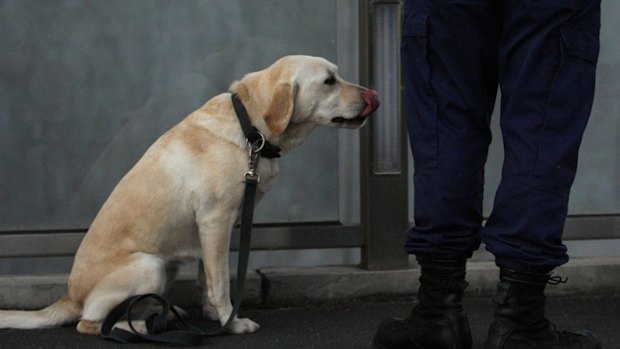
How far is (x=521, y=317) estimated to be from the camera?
3.25 meters

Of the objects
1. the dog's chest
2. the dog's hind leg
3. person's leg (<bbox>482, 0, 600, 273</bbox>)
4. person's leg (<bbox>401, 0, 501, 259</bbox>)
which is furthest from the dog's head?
person's leg (<bbox>482, 0, 600, 273</bbox>)

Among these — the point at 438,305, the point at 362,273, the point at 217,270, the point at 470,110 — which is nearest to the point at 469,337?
the point at 438,305

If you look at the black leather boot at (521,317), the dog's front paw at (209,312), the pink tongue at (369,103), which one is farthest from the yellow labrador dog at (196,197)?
the black leather boot at (521,317)

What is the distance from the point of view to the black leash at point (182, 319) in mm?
3939

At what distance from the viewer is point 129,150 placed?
5.04 m

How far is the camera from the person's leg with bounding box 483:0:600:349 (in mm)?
3125

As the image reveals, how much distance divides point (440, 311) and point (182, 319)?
1.23m

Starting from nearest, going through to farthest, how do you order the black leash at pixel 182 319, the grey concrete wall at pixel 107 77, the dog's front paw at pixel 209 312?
the black leash at pixel 182 319, the dog's front paw at pixel 209 312, the grey concrete wall at pixel 107 77

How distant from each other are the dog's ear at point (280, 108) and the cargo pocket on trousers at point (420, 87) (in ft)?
2.62

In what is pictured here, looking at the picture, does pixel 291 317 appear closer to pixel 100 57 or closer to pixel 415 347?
pixel 415 347

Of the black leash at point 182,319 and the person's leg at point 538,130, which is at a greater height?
the person's leg at point 538,130

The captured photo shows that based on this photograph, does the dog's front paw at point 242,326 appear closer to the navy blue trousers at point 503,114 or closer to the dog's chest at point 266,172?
the dog's chest at point 266,172

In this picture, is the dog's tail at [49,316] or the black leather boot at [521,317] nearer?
the black leather boot at [521,317]

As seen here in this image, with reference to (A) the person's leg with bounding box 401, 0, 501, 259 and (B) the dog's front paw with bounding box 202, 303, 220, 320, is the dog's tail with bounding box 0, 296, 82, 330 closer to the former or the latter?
(B) the dog's front paw with bounding box 202, 303, 220, 320
